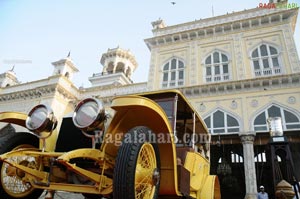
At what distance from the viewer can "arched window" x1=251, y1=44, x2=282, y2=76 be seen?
1373cm

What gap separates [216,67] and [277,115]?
16.6 ft

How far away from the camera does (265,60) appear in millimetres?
14258

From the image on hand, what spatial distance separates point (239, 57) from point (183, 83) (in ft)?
13.5

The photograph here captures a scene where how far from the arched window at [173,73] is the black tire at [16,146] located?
41.3ft

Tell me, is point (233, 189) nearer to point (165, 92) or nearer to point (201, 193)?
point (201, 193)

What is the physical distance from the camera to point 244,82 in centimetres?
1338

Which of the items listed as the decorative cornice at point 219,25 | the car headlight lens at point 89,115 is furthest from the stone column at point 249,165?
the car headlight lens at point 89,115

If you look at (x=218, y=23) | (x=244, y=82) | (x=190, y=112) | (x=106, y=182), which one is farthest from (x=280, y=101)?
(x=106, y=182)

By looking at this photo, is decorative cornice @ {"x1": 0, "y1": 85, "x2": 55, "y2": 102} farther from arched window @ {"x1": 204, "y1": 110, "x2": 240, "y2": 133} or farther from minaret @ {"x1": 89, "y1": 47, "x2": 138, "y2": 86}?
arched window @ {"x1": 204, "y1": 110, "x2": 240, "y2": 133}

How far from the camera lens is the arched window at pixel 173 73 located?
15.8 metres

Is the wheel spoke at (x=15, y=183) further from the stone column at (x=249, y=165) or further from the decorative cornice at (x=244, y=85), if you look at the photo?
the decorative cornice at (x=244, y=85)

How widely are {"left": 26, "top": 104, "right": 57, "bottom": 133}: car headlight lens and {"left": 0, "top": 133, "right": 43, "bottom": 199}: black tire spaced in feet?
2.00

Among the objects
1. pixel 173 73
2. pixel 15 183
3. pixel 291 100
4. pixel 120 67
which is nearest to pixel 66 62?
pixel 120 67

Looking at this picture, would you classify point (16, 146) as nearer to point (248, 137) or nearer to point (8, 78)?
point (248, 137)
